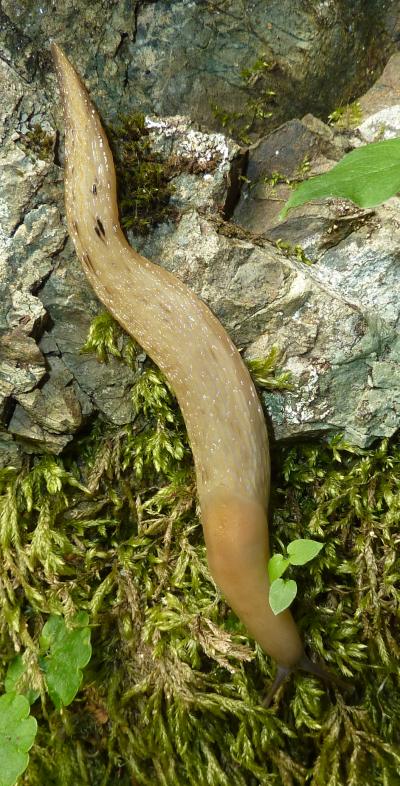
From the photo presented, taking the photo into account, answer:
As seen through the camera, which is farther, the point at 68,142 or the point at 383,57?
the point at 383,57

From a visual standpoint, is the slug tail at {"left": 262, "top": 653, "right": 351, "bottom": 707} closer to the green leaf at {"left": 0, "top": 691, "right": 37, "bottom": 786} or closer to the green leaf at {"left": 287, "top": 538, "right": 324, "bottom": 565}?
the green leaf at {"left": 287, "top": 538, "right": 324, "bottom": 565}

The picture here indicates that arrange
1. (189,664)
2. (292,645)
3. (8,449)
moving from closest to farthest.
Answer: (292,645), (189,664), (8,449)

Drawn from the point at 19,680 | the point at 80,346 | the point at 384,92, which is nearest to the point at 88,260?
the point at 80,346

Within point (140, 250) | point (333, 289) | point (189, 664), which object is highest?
point (140, 250)

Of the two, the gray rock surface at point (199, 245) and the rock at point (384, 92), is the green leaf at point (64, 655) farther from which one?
the rock at point (384, 92)

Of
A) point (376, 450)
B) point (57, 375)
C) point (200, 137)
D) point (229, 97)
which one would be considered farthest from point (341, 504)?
point (229, 97)

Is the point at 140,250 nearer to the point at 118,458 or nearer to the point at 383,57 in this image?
the point at 118,458
